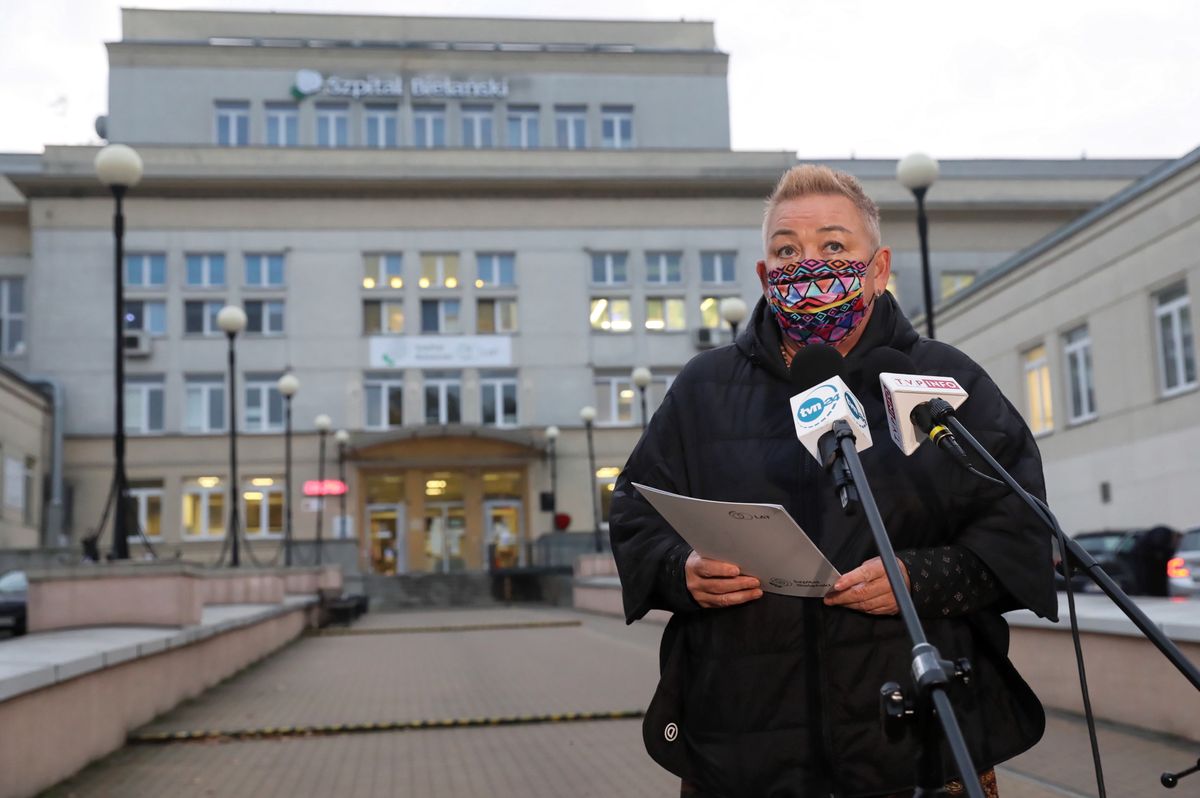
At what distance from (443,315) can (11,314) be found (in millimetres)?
16676

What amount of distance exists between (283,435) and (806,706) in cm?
4896

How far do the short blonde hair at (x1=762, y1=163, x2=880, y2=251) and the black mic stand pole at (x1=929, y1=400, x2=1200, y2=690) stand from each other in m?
0.69

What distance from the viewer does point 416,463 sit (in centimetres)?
5069

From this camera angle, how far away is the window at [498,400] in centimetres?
5159

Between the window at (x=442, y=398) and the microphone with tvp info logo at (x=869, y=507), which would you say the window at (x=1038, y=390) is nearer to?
the window at (x=442, y=398)

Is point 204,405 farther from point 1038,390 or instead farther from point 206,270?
point 1038,390

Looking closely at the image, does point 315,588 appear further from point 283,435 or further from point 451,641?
point 283,435

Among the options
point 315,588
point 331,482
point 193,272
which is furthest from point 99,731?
point 193,272

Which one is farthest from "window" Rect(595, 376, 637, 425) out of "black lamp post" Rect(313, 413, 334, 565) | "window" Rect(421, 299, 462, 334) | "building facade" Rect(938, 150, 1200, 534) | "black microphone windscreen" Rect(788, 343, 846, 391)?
"black microphone windscreen" Rect(788, 343, 846, 391)

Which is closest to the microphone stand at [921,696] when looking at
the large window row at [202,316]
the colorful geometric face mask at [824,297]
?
the colorful geometric face mask at [824,297]

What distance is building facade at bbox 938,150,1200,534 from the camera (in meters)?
25.8

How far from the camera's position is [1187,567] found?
16641 mm

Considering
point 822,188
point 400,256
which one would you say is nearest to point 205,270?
point 400,256

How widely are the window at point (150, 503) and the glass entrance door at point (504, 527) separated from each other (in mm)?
12501
